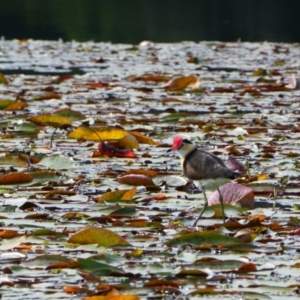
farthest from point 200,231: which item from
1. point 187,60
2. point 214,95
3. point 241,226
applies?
point 187,60

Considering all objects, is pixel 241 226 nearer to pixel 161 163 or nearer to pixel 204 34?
pixel 161 163

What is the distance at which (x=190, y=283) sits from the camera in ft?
12.2

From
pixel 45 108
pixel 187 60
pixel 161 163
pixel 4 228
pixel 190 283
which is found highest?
pixel 187 60

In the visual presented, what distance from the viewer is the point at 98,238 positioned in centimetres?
425

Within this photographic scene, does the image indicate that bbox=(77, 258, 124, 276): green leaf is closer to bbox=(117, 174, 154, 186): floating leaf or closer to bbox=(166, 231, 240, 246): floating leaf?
bbox=(166, 231, 240, 246): floating leaf

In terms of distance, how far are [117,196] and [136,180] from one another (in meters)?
0.44

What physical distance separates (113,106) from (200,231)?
200 inches

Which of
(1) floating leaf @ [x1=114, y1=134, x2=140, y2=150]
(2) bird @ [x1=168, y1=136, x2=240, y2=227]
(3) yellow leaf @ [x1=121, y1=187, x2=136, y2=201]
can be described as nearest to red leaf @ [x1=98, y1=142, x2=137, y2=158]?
(1) floating leaf @ [x1=114, y1=134, x2=140, y2=150]

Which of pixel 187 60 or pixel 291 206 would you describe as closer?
pixel 291 206

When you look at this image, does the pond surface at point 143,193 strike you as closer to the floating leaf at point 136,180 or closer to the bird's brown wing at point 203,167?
the floating leaf at point 136,180

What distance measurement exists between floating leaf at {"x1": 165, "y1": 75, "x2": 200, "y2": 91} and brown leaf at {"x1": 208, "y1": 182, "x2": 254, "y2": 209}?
18.7 ft

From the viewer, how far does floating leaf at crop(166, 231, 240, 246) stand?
4.30 m

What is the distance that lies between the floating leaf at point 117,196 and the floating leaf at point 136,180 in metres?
0.37

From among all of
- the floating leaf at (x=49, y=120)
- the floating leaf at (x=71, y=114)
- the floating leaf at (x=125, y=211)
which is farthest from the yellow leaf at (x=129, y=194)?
the floating leaf at (x=71, y=114)
